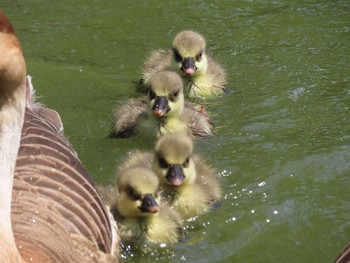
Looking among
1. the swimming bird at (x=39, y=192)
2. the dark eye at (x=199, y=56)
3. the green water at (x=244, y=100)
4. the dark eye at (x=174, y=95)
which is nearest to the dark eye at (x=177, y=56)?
the dark eye at (x=199, y=56)

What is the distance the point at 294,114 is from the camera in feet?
20.5

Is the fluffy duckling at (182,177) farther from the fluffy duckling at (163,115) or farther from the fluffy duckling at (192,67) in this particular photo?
the fluffy duckling at (192,67)

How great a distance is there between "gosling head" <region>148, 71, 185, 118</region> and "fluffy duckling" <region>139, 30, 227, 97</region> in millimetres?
422

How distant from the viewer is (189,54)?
6.59 metres

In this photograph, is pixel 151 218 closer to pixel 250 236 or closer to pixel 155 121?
pixel 250 236

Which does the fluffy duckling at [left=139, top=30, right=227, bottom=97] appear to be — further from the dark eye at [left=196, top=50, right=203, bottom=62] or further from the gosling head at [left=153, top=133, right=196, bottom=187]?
the gosling head at [left=153, top=133, right=196, bottom=187]

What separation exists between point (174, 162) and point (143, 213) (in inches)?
16.4

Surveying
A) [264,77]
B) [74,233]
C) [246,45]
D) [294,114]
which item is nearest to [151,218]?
[74,233]

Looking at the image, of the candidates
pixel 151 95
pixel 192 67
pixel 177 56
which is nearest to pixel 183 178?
pixel 151 95

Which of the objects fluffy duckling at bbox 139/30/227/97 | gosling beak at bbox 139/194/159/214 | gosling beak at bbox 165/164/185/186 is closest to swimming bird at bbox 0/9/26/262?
gosling beak at bbox 139/194/159/214

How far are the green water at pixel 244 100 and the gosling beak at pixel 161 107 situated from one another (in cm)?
28

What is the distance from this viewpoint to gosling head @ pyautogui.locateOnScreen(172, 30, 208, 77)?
21.6 feet

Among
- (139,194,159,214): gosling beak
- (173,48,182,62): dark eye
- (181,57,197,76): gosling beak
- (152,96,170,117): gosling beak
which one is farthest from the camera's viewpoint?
(173,48,182,62): dark eye

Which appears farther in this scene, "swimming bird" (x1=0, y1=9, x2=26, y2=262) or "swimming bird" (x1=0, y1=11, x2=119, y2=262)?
"swimming bird" (x1=0, y1=11, x2=119, y2=262)
